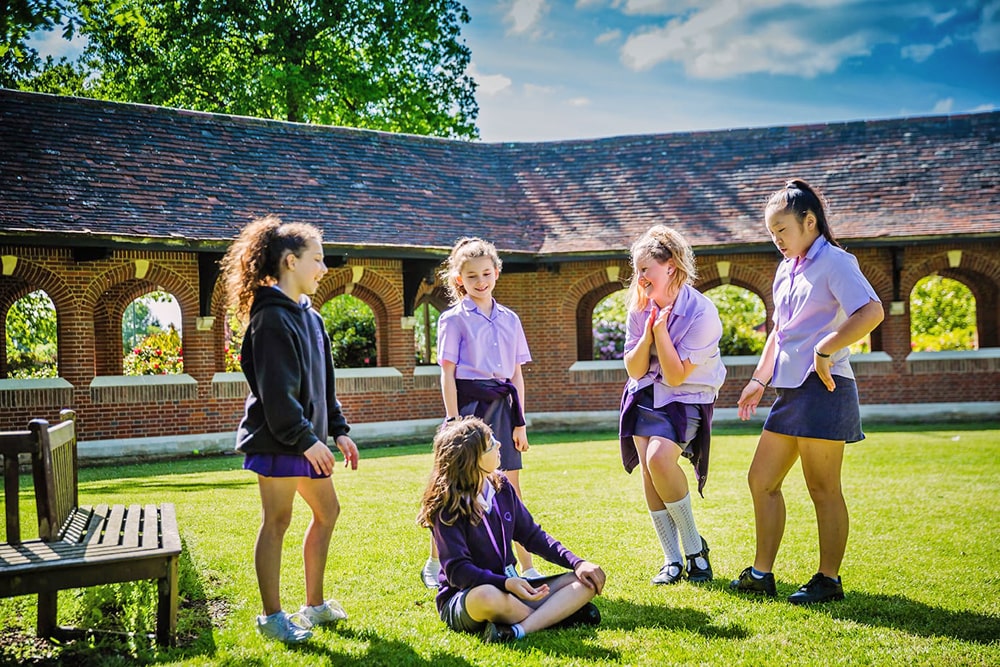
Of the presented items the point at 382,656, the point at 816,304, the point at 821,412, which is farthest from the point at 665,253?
the point at 382,656

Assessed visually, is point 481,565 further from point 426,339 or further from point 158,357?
point 158,357

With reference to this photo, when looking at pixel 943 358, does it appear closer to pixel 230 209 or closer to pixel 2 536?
pixel 230 209

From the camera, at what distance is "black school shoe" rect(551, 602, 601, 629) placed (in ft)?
13.7

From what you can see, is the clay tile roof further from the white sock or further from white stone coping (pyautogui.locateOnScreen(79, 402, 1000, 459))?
the white sock

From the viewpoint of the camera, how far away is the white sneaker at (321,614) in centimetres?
430

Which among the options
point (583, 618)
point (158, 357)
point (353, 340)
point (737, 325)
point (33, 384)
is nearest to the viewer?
point (583, 618)

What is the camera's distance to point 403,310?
16.0 meters

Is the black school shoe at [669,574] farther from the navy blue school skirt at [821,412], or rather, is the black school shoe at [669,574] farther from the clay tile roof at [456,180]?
the clay tile roof at [456,180]

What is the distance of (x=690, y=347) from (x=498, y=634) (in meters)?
1.92

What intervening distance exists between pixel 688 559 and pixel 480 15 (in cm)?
2635

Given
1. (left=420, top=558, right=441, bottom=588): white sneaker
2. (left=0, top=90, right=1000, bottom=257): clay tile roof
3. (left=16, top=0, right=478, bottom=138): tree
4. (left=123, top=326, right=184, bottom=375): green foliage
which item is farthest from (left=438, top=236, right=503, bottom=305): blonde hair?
(left=16, top=0, right=478, bottom=138): tree

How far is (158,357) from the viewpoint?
18969 millimetres

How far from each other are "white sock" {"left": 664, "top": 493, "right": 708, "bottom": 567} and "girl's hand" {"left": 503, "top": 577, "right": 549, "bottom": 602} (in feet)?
4.02

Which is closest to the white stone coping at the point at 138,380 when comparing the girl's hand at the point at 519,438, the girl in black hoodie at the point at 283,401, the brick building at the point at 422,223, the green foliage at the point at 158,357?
the brick building at the point at 422,223
